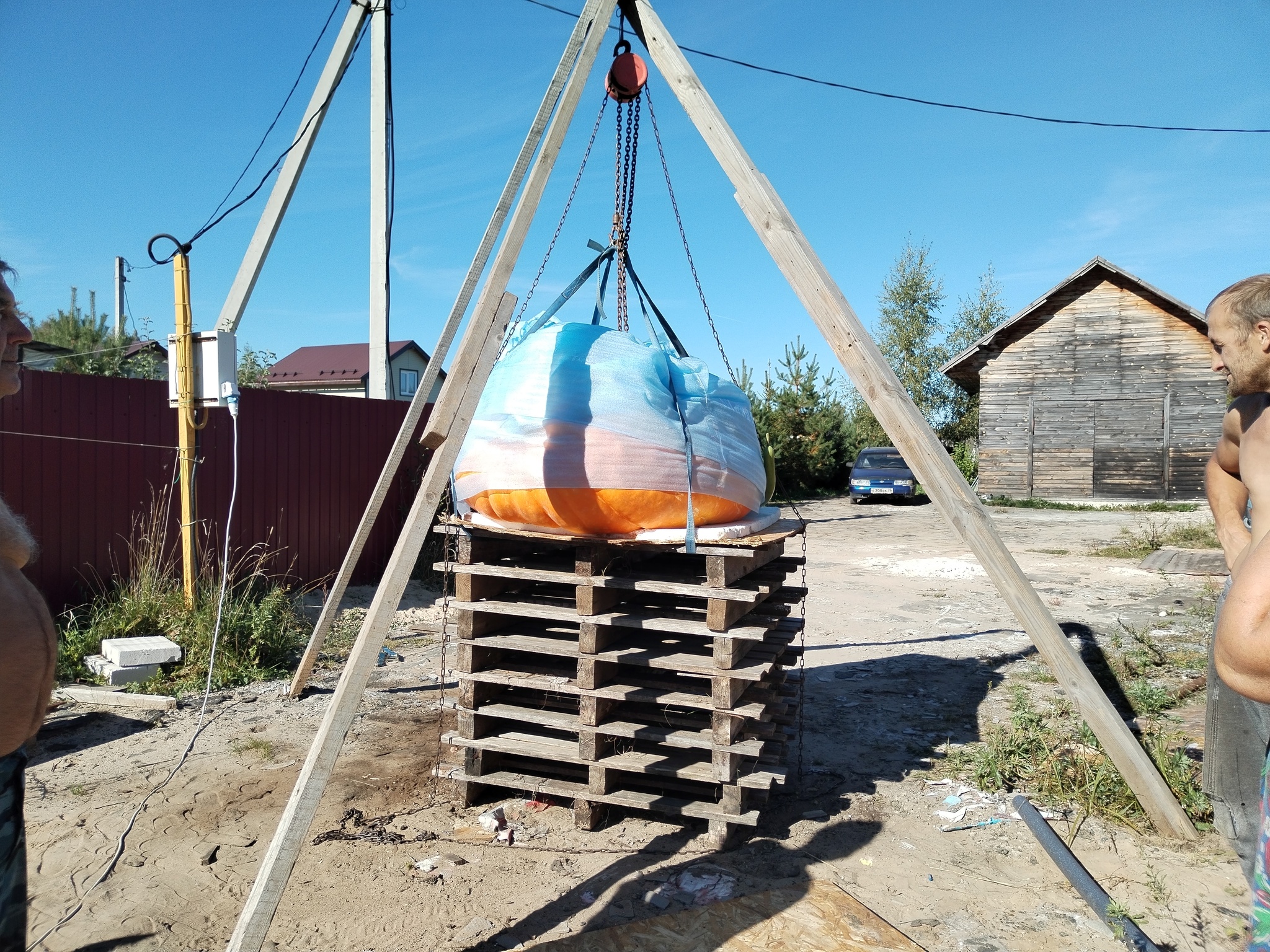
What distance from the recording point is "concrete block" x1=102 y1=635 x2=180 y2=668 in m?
5.43

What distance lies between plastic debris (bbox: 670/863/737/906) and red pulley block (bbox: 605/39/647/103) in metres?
→ 3.48

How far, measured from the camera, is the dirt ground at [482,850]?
2.83 meters

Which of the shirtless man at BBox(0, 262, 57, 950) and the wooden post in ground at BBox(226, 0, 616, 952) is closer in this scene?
the shirtless man at BBox(0, 262, 57, 950)

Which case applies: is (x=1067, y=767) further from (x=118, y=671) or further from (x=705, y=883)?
(x=118, y=671)

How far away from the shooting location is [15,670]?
1.53 metres

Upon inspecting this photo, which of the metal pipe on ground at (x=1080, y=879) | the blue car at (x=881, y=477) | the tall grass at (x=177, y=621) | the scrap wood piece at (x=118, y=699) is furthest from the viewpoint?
the blue car at (x=881, y=477)

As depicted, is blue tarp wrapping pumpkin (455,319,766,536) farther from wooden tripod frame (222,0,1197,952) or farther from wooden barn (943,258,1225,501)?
wooden barn (943,258,1225,501)

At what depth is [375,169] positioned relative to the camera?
888 centimetres

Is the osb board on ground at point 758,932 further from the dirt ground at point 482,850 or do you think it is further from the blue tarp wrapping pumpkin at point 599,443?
the blue tarp wrapping pumpkin at point 599,443

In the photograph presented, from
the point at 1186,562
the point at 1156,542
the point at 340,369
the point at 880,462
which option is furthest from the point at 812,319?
the point at 340,369

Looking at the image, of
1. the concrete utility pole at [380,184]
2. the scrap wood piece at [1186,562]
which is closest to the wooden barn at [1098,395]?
the scrap wood piece at [1186,562]

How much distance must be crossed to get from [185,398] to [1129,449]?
21.2 m

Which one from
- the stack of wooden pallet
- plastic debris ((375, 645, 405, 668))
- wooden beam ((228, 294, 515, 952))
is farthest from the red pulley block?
plastic debris ((375, 645, 405, 668))

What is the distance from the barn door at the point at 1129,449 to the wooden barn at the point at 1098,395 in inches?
0.9
